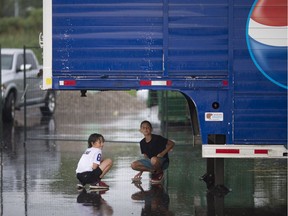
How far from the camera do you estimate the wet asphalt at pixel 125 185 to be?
10555 millimetres

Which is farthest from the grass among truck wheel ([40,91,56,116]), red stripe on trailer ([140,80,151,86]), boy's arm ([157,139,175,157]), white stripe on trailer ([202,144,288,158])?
white stripe on trailer ([202,144,288,158])

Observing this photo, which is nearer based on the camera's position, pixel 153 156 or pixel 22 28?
pixel 153 156

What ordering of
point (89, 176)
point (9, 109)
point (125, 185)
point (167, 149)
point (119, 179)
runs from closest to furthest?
point (89, 176)
point (125, 185)
point (167, 149)
point (119, 179)
point (9, 109)

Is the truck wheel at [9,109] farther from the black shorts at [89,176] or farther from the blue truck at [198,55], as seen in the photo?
the blue truck at [198,55]

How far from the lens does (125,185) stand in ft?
40.5

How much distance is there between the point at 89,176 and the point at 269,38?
3243mm

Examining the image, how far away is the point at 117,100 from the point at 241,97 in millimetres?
12766

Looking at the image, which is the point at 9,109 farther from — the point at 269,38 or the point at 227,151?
the point at 269,38

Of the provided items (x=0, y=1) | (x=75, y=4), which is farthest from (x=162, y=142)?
(x=0, y=1)

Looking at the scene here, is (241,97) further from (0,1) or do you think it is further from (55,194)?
(0,1)

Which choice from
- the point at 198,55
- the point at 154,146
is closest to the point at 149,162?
the point at 154,146

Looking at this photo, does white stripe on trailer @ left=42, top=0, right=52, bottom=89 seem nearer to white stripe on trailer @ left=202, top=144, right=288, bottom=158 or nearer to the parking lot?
the parking lot

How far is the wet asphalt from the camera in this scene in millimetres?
10555

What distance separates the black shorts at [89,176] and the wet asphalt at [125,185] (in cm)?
18
